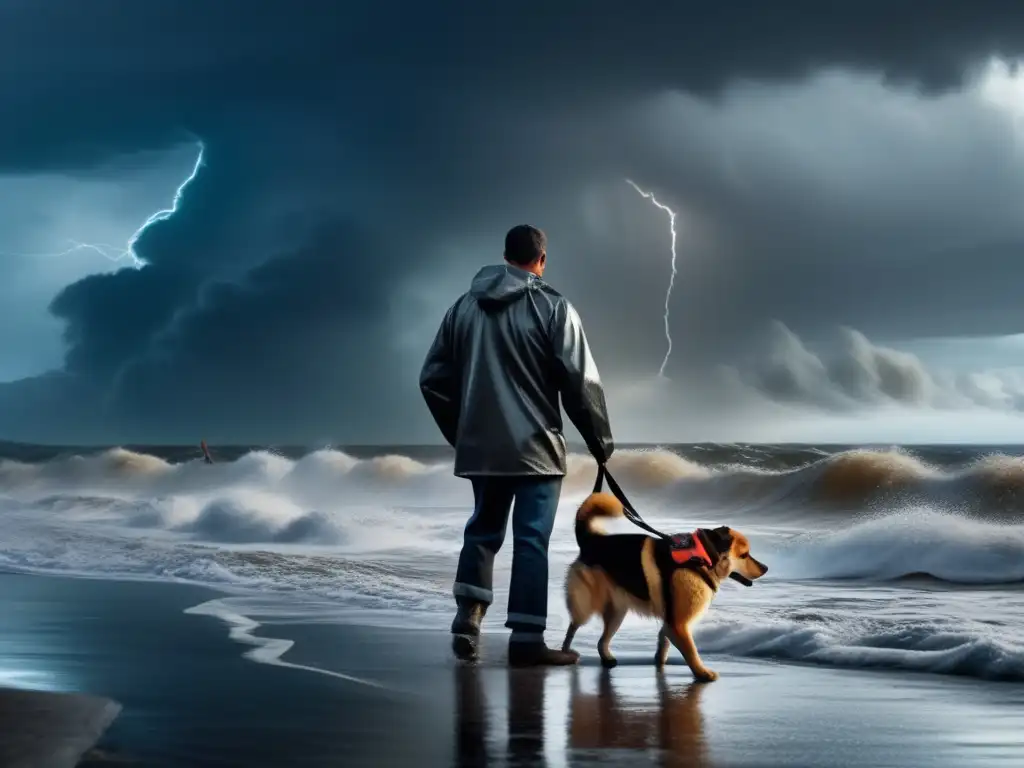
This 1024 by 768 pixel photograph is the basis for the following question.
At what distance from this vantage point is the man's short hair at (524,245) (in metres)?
6.06

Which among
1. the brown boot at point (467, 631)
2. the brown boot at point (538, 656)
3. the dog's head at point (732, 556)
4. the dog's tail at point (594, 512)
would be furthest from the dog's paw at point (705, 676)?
the brown boot at point (467, 631)

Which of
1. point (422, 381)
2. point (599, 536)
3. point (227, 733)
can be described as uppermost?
point (422, 381)

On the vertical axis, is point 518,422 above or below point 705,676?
above

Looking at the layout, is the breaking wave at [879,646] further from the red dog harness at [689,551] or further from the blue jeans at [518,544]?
the blue jeans at [518,544]

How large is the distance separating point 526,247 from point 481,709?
2.32 metres

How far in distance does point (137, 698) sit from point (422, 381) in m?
2.09

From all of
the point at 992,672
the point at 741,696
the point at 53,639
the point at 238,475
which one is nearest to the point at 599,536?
the point at 741,696

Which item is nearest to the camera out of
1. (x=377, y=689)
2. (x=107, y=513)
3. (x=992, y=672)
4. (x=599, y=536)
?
(x=377, y=689)

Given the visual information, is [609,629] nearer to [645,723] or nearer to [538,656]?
[538,656]

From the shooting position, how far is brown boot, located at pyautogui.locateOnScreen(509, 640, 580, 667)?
562 cm

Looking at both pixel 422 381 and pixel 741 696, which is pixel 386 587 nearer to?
pixel 422 381

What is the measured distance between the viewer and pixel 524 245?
19.9ft

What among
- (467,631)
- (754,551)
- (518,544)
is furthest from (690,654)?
(754,551)

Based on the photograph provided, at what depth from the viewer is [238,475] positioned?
35281mm
